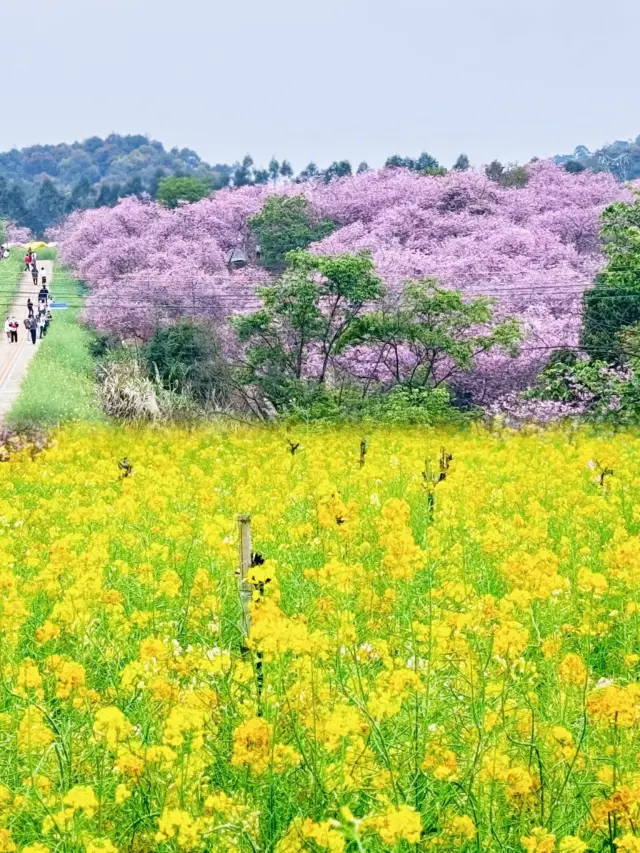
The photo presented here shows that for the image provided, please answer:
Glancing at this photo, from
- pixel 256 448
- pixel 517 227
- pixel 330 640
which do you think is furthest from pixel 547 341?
pixel 330 640

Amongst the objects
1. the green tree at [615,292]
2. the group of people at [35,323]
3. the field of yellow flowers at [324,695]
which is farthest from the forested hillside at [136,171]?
the field of yellow flowers at [324,695]

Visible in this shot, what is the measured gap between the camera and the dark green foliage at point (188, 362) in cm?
2188

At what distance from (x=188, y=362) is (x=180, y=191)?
26.2 m

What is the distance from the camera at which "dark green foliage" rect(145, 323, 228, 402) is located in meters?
21.9

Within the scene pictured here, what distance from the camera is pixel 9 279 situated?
47.7m

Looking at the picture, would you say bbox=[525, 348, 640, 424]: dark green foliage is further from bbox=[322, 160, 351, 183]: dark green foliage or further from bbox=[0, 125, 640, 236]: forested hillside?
bbox=[322, 160, 351, 183]: dark green foliage

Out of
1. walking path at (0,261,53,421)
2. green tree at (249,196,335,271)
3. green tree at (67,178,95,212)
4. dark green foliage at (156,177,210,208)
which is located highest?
green tree at (67,178,95,212)

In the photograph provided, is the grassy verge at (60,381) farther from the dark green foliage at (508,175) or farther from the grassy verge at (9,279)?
the dark green foliage at (508,175)

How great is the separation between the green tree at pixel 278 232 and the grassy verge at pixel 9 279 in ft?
37.3

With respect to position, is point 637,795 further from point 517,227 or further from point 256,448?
point 517,227

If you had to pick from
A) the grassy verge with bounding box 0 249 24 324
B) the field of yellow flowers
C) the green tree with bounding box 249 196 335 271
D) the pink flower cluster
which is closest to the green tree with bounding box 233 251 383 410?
the pink flower cluster

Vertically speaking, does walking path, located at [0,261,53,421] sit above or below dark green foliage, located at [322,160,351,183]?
below

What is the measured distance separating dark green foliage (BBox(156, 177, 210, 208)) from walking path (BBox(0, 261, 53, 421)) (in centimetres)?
647

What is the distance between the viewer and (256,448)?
12.1 metres
